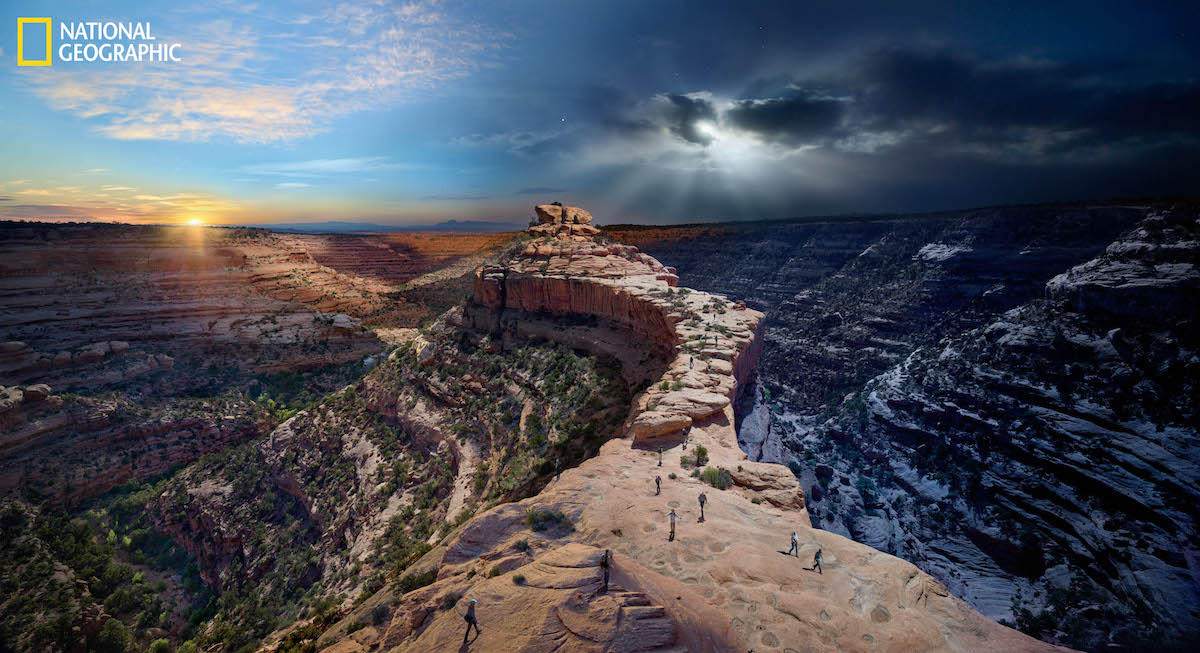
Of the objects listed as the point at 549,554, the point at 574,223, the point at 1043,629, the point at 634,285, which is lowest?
the point at 1043,629

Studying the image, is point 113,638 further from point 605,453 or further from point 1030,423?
point 1030,423

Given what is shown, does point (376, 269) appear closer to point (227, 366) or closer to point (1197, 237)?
point (227, 366)

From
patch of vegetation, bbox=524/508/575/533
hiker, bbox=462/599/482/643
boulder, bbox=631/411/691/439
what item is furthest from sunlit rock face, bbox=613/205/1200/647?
hiker, bbox=462/599/482/643

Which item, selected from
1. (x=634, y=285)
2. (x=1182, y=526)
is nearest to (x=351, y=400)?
(x=634, y=285)

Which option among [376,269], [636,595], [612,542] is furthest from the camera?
[376,269]

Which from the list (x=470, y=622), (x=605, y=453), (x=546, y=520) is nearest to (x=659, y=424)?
(x=605, y=453)

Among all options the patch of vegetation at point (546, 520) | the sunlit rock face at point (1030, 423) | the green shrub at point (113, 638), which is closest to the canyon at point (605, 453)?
the patch of vegetation at point (546, 520)

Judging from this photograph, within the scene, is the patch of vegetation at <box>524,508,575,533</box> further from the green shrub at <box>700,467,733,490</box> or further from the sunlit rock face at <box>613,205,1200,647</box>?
the sunlit rock face at <box>613,205,1200,647</box>
